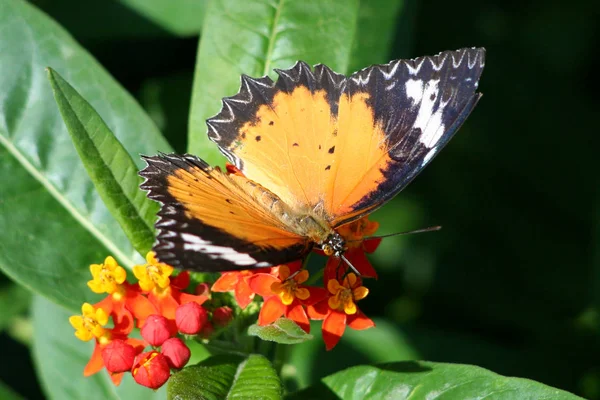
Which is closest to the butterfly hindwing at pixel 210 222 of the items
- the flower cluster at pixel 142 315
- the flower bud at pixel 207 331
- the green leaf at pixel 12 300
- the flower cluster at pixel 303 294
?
the flower cluster at pixel 303 294

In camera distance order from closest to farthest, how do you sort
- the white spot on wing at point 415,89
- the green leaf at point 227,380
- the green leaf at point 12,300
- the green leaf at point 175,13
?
the green leaf at point 227,380 → the white spot on wing at point 415,89 → the green leaf at point 12,300 → the green leaf at point 175,13

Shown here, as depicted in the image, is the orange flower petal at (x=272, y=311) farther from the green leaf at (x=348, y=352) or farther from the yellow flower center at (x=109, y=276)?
the green leaf at (x=348, y=352)

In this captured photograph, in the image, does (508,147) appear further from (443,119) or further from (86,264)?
(86,264)

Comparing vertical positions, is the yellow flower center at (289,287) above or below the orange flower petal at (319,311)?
above

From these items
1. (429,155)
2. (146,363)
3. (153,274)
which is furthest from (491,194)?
(146,363)

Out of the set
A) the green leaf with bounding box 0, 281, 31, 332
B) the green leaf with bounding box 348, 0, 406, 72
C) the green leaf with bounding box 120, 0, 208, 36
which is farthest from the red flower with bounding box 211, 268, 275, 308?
the green leaf with bounding box 120, 0, 208, 36

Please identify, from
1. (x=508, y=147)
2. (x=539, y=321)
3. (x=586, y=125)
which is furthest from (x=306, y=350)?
(x=586, y=125)

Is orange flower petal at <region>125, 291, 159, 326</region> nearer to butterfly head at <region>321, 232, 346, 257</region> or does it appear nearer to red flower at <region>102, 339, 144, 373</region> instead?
red flower at <region>102, 339, 144, 373</region>
